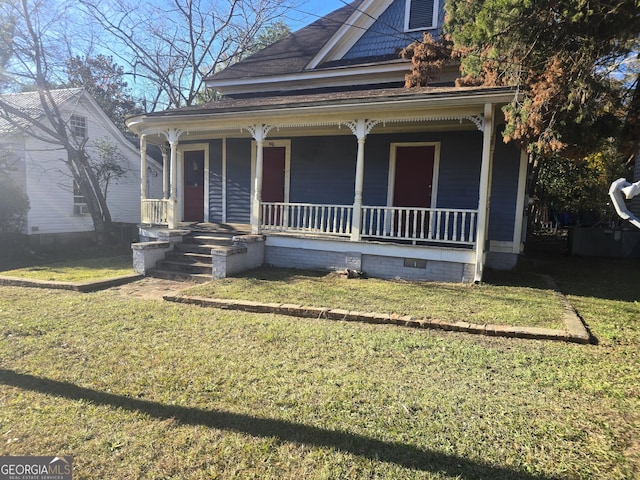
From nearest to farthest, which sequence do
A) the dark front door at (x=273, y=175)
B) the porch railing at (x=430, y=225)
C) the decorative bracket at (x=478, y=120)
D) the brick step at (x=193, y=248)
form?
the decorative bracket at (x=478, y=120), the porch railing at (x=430, y=225), the brick step at (x=193, y=248), the dark front door at (x=273, y=175)

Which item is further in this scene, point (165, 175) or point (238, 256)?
point (165, 175)

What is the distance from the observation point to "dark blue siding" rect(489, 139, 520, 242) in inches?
333

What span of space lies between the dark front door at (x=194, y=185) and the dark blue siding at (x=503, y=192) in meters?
8.19

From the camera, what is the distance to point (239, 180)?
10984 mm

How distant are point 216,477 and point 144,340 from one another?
8.43ft

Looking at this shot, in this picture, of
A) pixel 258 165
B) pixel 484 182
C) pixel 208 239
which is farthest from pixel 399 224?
pixel 208 239

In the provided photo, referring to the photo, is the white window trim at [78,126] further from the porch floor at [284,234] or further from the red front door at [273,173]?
the red front door at [273,173]

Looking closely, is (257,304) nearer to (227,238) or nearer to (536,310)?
(227,238)

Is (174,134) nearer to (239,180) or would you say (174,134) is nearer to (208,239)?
(239,180)

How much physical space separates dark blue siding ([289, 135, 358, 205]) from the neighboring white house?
→ 377 inches

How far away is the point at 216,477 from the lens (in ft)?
7.14

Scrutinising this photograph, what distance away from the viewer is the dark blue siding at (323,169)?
986 cm

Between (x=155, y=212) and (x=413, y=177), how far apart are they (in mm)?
7019

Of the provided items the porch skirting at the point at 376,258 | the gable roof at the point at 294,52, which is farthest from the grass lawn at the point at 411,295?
the gable roof at the point at 294,52
